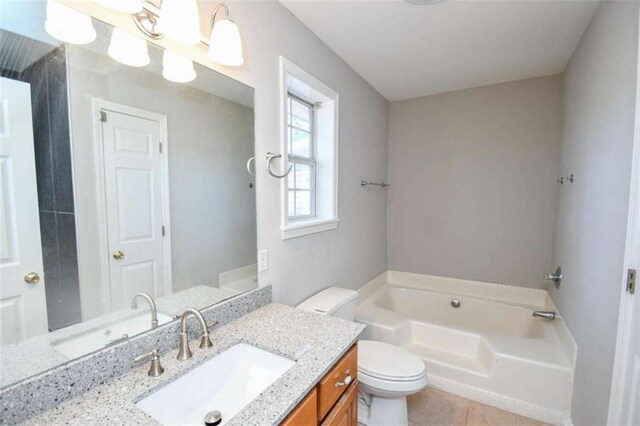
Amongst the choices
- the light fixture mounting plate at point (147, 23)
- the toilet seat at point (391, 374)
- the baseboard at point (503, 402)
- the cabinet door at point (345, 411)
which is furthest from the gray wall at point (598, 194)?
the light fixture mounting plate at point (147, 23)

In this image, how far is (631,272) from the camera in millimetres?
1101

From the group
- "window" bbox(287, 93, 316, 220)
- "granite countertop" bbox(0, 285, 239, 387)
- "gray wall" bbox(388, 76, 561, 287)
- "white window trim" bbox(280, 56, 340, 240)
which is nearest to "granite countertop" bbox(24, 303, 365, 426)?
"granite countertop" bbox(0, 285, 239, 387)

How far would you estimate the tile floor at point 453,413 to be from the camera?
1783mm

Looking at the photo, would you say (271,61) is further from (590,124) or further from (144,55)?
(590,124)

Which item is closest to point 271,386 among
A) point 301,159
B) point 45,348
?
point 45,348

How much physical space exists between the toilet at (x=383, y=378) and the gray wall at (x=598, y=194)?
2.67 ft

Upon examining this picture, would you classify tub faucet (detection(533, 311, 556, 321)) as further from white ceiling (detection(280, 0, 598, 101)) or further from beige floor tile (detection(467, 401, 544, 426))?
white ceiling (detection(280, 0, 598, 101))

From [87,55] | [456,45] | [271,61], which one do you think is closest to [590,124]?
[456,45]

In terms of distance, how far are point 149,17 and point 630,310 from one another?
81.0 inches

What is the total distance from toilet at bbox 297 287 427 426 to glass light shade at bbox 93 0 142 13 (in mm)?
1553

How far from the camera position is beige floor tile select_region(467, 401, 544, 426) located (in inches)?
69.8

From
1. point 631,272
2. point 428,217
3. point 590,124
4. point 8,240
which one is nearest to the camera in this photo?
point 8,240

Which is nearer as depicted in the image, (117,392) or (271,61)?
(117,392)

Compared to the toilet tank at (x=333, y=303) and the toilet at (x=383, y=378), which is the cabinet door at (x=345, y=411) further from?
the toilet tank at (x=333, y=303)
